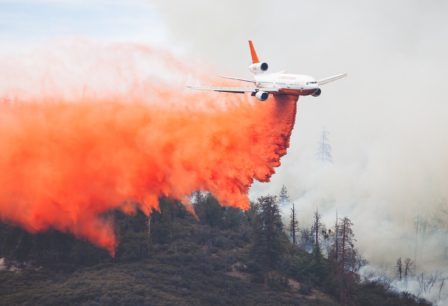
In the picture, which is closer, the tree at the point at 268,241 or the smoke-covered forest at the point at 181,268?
the smoke-covered forest at the point at 181,268

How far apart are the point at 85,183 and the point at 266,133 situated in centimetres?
2637

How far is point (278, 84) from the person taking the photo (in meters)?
46.4

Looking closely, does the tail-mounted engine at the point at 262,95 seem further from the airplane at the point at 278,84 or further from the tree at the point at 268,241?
the tree at the point at 268,241

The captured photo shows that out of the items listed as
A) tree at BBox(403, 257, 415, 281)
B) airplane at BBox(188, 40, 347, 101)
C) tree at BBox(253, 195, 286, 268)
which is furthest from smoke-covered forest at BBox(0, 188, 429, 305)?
airplane at BBox(188, 40, 347, 101)

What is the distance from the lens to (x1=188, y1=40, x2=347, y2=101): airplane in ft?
147

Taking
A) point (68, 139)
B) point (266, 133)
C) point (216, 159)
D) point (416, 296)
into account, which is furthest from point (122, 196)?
point (416, 296)

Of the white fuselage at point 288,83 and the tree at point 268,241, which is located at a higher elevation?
the white fuselage at point 288,83

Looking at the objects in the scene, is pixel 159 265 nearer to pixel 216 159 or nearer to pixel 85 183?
pixel 85 183

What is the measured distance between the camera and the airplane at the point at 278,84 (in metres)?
44.7

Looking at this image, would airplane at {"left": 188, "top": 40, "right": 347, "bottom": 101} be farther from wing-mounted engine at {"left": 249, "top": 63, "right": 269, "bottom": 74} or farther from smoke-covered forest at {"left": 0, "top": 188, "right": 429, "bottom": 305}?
smoke-covered forest at {"left": 0, "top": 188, "right": 429, "bottom": 305}

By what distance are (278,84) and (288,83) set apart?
3.68ft

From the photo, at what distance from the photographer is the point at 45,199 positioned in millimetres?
69562

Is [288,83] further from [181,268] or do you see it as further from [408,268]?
[408,268]

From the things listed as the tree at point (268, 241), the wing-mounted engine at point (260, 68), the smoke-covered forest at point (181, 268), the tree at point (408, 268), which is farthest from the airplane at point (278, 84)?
the tree at point (408, 268)
